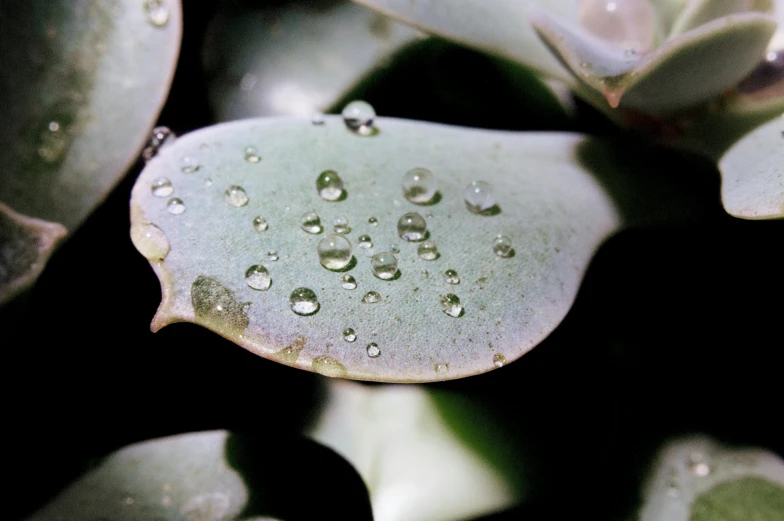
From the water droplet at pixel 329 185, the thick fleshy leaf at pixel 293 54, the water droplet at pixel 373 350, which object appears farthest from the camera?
the thick fleshy leaf at pixel 293 54

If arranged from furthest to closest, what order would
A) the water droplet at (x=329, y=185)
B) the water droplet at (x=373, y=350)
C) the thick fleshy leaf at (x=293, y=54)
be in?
the thick fleshy leaf at (x=293, y=54)
the water droplet at (x=329, y=185)
the water droplet at (x=373, y=350)

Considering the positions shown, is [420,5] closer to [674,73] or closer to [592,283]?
[674,73]

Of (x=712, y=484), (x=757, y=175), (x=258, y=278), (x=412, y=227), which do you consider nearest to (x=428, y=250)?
(x=412, y=227)

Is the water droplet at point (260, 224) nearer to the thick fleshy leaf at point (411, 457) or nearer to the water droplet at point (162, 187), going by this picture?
the water droplet at point (162, 187)

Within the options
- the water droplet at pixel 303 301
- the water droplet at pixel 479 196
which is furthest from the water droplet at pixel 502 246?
the water droplet at pixel 303 301

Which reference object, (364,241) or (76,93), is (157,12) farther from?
(364,241)

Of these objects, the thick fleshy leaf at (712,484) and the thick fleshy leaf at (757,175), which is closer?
the thick fleshy leaf at (757,175)
